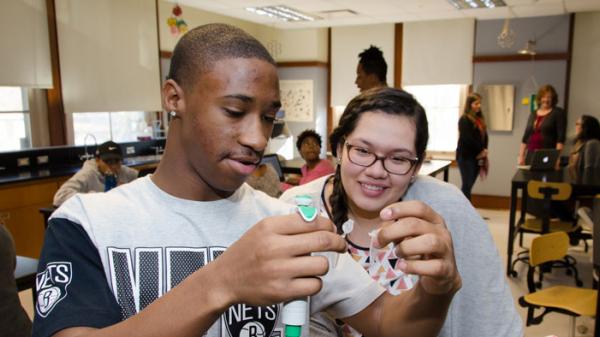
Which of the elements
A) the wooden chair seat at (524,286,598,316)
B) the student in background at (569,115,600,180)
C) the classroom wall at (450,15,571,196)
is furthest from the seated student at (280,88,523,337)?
the classroom wall at (450,15,571,196)

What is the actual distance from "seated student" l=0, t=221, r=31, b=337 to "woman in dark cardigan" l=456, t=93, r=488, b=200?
5314mm

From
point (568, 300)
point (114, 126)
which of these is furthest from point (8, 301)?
point (114, 126)

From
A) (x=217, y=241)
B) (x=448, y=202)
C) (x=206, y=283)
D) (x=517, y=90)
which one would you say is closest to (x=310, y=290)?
(x=206, y=283)

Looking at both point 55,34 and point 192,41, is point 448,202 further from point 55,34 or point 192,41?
point 55,34

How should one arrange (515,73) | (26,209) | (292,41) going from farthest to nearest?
1. (292,41)
2. (515,73)
3. (26,209)

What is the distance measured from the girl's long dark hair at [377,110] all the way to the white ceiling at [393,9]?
484cm

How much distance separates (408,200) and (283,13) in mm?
5959

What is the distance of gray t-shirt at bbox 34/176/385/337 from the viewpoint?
0.69 metres

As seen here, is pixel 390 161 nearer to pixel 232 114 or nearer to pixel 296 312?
pixel 232 114

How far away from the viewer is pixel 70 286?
0.68 metres

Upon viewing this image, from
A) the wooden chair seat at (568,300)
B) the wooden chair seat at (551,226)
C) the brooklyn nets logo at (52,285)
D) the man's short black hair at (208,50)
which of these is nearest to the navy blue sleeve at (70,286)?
the brooklyn nets logo at (52,285)

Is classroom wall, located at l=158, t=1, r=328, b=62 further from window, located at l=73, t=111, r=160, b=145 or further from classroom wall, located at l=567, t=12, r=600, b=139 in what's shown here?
classroom wall, located at l=567, t=12, r=600, b=139

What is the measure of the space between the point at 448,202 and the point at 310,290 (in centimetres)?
89

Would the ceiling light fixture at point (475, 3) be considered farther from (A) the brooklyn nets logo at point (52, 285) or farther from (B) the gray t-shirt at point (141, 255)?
(A) the brooklyn nets logo at point (52, 285)
